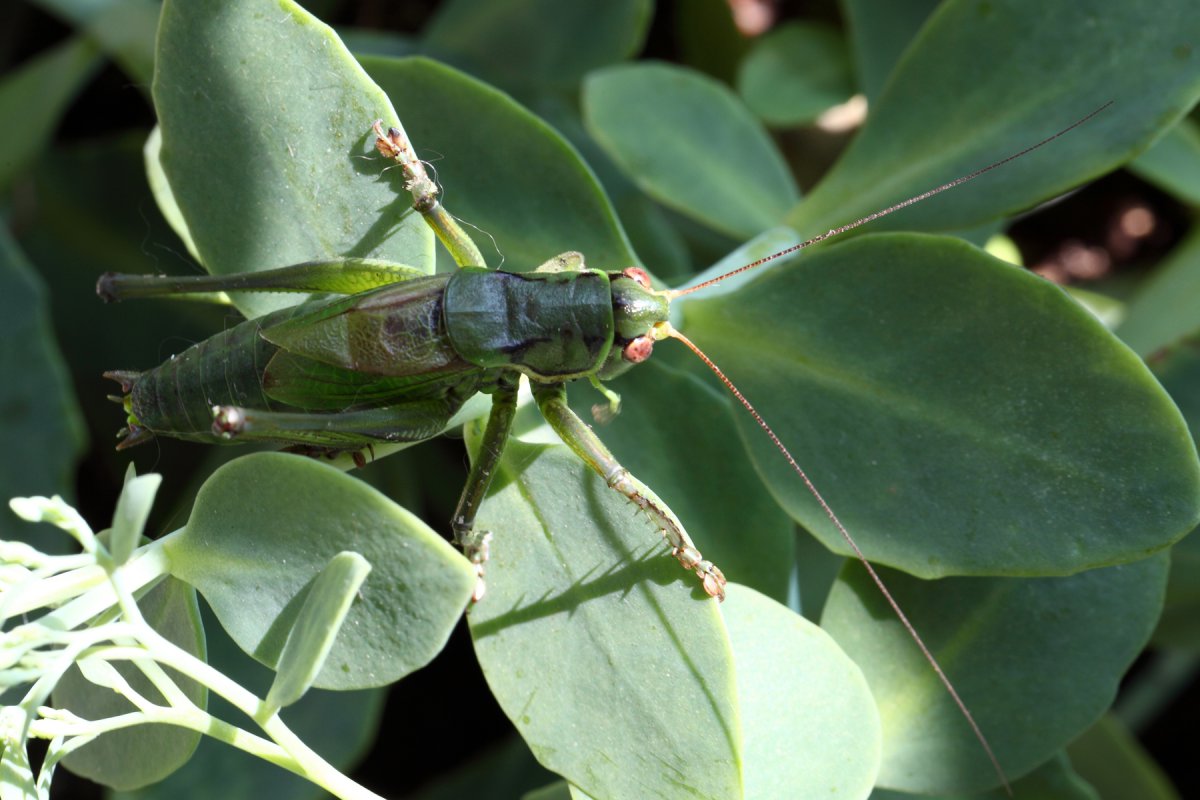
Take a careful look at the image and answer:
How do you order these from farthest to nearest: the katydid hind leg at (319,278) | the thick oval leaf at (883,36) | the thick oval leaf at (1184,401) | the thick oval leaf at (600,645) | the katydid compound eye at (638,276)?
the thick oval leaf at (883,36) → the thick oval leaf at (1184,401) → the katydid compound eye at (638,276) → the katydid hind leg at (319,278) → the thick oval leaf at (600,645)

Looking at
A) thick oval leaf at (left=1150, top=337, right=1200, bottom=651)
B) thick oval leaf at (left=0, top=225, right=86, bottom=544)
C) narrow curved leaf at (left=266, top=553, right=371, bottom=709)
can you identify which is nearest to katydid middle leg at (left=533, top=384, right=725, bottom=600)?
narrow curved leaf at (left=266, top=553, right=371, bottom=709)

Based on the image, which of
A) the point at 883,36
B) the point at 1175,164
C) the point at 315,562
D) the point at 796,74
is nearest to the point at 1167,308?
the point at 1175,164

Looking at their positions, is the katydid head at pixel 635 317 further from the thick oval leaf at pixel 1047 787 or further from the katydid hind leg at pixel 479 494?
the thick oval leaf at pixel 1047 787

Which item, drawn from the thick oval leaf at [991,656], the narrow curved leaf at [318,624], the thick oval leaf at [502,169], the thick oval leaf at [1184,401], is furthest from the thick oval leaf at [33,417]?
the thick oval leaf at [1184,401]

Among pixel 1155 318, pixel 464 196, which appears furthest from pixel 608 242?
pixel 1155 318

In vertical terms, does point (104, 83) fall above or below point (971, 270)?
below

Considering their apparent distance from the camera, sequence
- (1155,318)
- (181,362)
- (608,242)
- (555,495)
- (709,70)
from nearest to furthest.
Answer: (555,495), (181,362), (608,242), (1155,318), (709,70)

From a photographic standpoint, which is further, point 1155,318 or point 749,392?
point 1155,318

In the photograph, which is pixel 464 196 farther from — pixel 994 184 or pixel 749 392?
pixel 994 184
